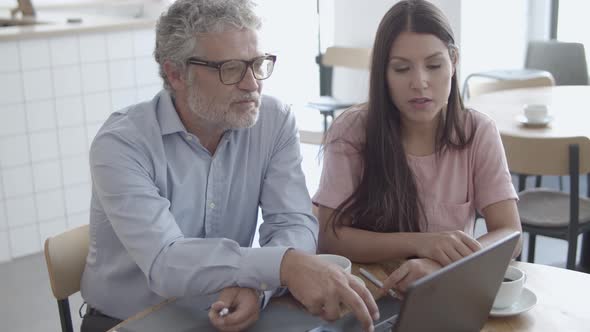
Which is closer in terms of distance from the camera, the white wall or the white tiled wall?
the white tiled wall

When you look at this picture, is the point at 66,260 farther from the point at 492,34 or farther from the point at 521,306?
the point at 492,34

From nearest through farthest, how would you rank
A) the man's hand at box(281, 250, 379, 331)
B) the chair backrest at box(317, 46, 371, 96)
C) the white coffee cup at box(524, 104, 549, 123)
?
the man's hand at box(281, 250, 379, 331)
the white coffee cup at box(524, 104, 549, 123)
the chair backrest at box(317, 46, 371, 96)

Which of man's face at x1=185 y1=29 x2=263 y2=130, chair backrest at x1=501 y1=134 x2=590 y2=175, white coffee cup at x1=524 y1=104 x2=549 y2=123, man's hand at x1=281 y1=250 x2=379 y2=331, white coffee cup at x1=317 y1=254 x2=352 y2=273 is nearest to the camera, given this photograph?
man's hand at x1=281 y1=250 x2=379 y2=331

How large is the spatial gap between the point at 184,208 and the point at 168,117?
206mm

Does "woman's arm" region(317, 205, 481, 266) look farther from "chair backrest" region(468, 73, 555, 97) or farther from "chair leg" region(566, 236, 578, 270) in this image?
"chair backrest" region(468, 73, 555, 97)

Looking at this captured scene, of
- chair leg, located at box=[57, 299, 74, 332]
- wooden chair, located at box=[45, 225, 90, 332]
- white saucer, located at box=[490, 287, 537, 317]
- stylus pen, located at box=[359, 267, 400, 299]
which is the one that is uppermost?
white saucer, located at box=[490, 287, 537, 317]

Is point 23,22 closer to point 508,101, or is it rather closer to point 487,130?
point 508,101

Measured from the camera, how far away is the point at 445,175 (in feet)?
6.11

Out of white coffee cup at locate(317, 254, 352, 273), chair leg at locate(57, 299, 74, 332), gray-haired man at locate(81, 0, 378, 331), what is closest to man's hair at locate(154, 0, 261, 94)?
gray-haired man at locate(81, 0, 378, 331)

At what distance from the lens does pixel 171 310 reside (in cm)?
137

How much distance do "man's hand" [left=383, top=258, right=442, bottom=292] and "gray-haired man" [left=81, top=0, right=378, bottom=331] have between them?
0.13 metres

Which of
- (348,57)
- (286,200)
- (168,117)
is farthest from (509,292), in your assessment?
(348,57)

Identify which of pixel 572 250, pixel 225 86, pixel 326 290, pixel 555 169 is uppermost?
pixel 225 86

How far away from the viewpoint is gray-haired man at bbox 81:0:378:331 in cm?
140
